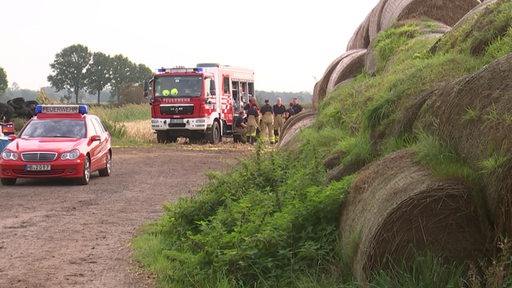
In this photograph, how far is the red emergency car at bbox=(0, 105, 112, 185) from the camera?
1791cm

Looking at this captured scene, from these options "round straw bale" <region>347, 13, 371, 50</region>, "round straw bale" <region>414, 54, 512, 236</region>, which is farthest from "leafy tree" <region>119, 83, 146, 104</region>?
"round straw bale" <region>414, 54, 512, 236</region>

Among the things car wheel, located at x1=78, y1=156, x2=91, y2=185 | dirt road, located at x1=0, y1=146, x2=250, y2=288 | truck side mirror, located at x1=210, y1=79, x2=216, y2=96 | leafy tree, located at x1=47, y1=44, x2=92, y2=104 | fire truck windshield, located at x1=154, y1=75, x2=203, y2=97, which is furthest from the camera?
leafy tree, located at x1=47, y1=44, x2=92, y2=104

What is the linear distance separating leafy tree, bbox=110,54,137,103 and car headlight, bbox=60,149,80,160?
440 ft

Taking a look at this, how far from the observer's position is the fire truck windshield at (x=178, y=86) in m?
33.8

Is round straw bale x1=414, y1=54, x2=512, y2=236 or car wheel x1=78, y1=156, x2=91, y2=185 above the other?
A: round straw bale x1=414, y1=54, x2=512, y2=236

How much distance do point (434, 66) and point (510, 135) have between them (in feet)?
11.8

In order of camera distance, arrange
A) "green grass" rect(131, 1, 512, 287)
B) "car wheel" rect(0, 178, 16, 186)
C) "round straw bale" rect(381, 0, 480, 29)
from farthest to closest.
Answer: "car wheel" rect(0, 178, 16, 186)
"round straw bale" rect(381, 0, 480, 29)
"green grass" rect(131, 1, 512, 287)

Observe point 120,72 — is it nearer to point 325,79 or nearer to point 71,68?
point 71,68

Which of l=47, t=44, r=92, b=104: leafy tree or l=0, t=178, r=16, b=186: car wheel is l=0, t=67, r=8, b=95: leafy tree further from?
l=0, t=178, r=16, b=186: car wheel

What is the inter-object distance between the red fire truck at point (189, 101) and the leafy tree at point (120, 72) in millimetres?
117151

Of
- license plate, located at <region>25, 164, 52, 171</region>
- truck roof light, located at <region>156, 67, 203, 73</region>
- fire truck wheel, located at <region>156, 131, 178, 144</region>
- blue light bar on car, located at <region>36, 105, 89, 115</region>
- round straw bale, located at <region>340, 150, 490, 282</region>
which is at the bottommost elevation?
fire truck wheel, located at <region>156, 131, 178, 144</region>

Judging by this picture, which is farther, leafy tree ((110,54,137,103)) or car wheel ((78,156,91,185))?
leafy tree ((110,54,137,103))

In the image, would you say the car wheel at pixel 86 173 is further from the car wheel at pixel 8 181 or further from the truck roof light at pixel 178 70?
the truck roof light at pixel 178 70

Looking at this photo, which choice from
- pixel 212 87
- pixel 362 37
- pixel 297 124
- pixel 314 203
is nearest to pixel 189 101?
pixel 212 87
